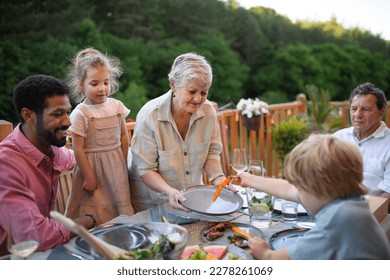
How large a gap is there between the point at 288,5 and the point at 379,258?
8573mm

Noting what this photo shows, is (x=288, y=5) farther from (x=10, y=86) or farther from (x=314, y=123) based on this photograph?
(x=10, y=86)

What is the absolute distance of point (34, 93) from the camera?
5.31 feet

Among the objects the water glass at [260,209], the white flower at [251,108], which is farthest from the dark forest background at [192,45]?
the water glass at [260,209]

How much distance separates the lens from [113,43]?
7.42 m

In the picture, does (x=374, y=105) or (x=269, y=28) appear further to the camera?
(x=269, y=28)

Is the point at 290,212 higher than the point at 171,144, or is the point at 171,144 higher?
the point at 171,144

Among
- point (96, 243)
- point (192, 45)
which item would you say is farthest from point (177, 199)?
point (192, 45)

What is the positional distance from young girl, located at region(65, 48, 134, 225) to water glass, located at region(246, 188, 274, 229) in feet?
3.13

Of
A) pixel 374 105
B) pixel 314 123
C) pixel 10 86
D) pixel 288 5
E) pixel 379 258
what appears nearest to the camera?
pixel 379 258

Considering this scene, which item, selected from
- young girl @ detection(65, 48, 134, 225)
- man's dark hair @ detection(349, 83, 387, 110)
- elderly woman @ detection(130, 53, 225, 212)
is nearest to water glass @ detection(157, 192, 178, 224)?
elderly woman @ detection(130, 53, 225, 212)

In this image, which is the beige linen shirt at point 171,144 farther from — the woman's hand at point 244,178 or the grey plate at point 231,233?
the grey plate at point 231,233

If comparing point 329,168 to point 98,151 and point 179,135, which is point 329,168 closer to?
point 179,135

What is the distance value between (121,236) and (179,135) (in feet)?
2.80
